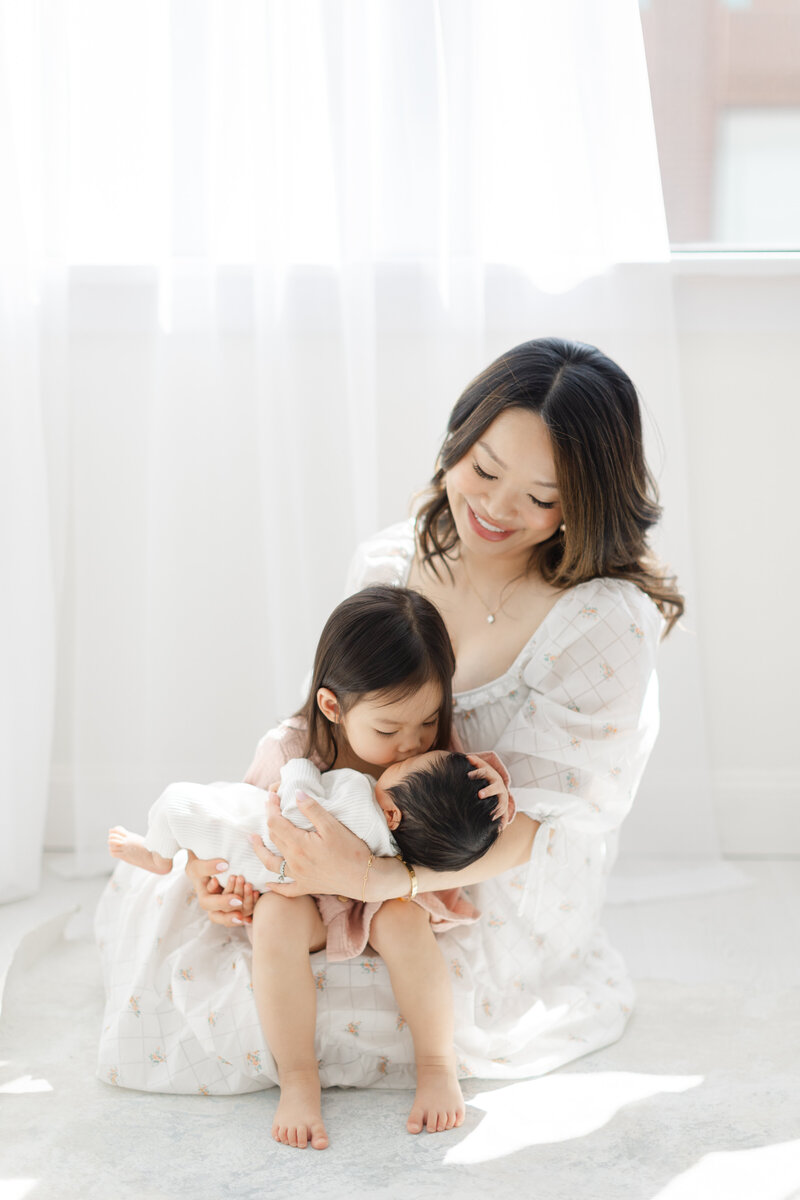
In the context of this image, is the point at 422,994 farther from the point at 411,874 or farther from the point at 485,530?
the point at 485,530

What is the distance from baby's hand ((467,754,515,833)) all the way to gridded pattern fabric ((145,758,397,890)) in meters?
0.13

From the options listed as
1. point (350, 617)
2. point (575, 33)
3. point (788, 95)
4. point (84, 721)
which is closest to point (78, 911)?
point (84, 721)

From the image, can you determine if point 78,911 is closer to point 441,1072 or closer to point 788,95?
point 441,1072

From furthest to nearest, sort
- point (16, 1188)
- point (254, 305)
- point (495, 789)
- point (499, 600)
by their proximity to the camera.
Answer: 1. point (254, 305)
2. point (499, 600)
3. point (495, 789)
4. point (16, 1188)

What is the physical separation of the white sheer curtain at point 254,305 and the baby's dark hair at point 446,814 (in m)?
0.77

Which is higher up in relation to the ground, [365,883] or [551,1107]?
[365,883]

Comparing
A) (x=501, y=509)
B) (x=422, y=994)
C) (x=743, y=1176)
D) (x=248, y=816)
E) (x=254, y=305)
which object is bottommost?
Result: (x=743, y=1176)

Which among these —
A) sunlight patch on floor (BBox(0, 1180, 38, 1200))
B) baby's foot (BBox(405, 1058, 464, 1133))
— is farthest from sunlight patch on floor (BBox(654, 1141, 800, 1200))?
sunlight patch on floor (BBox(0, 1180, 38, 1200))

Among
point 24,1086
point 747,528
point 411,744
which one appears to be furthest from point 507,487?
point 24,1086

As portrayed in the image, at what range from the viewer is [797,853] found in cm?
229

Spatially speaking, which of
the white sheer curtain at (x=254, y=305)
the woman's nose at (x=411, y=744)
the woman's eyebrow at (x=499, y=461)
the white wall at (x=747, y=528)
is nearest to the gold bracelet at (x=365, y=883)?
the woman's nose at (x=411, y=744)

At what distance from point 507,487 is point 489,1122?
803 millimetres

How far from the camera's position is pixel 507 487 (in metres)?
1.51

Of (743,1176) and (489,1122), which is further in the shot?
(489,1122)
